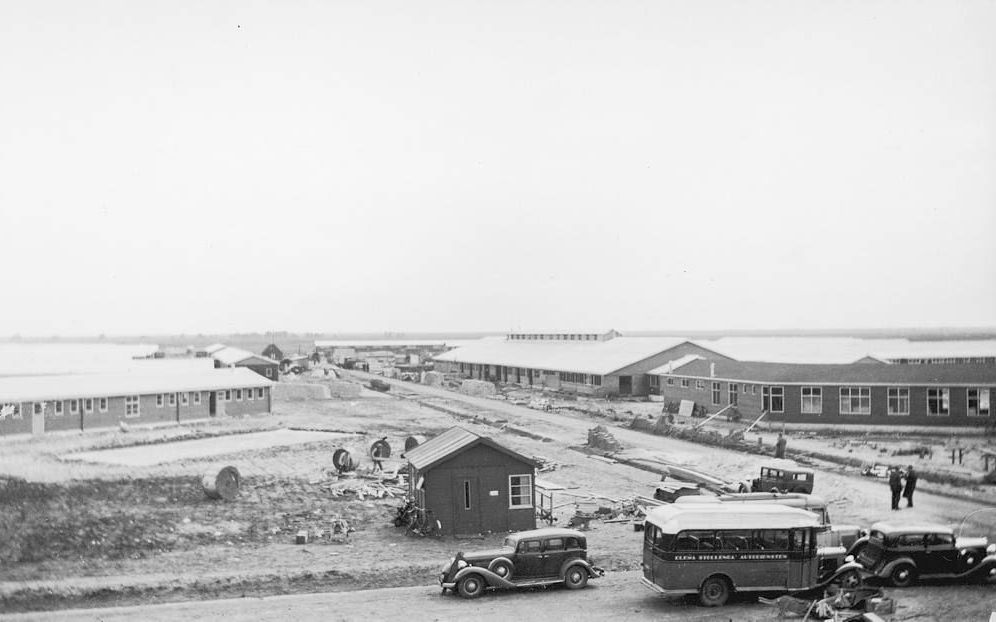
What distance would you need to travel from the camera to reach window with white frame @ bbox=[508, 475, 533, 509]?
28969 millimetres

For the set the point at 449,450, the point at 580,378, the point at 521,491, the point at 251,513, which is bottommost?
the point at 251,513

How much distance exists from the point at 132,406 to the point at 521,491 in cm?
3606

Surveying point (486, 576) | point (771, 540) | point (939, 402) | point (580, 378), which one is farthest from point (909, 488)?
point (580, 378)

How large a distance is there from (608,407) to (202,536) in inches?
1721

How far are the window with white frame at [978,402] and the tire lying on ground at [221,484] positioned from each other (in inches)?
1536

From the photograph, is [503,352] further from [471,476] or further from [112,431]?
[471,476]

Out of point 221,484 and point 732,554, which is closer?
point 732,554

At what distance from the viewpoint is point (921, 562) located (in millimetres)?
21453

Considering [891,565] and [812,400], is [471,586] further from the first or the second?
[812,400]

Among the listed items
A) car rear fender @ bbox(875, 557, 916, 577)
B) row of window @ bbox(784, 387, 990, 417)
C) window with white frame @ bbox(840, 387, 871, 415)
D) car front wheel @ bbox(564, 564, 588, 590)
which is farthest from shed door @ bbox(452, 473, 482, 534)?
window with white frame @ bbox(840, 387, 871, 415)

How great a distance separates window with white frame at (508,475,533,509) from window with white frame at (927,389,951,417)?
29725mm

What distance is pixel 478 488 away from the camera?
28750mm

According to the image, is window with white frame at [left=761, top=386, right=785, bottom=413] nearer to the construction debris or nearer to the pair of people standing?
the construction debris

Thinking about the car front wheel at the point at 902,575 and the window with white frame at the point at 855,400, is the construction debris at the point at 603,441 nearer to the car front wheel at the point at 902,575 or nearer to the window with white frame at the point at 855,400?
the window with white frame at the point at 855,400
